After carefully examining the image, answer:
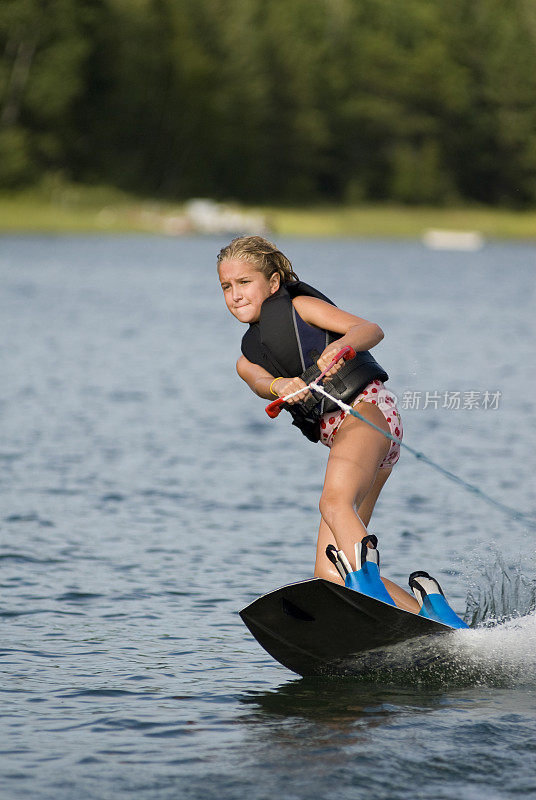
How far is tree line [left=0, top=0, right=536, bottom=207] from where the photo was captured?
3140 inches

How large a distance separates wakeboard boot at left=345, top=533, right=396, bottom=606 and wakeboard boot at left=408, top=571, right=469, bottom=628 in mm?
317

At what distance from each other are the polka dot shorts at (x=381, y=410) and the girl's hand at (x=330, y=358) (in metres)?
0.21

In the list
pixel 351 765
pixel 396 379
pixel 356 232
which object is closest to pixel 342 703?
pixel 351 765

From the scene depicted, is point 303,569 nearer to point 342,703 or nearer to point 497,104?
point 342,703

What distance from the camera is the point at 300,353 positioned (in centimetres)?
586

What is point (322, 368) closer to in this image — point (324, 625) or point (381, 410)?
point (381, 410)

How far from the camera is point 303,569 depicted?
8.56 metres

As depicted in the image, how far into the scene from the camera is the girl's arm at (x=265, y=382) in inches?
223

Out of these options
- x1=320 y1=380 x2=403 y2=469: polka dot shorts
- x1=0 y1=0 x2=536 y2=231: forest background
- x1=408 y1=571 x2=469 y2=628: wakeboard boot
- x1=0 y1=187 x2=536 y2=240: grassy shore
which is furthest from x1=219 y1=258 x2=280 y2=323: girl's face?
x1=0 y1=0 x2=536 y2=231: forest background

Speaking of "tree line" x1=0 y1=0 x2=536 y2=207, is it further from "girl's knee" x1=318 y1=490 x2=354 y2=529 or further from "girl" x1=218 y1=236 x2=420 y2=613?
"girl's knee" x1=318 y1=490 x2=354 y2=529

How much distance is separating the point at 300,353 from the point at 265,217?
219ft

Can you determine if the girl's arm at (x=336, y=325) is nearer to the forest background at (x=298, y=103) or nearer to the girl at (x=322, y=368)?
the girl at (x=322, y=368)

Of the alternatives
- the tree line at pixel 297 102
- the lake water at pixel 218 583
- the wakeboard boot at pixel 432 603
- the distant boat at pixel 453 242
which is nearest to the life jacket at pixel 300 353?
the wakeboard boot at pixel 432 603

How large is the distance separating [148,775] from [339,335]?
2107mm
